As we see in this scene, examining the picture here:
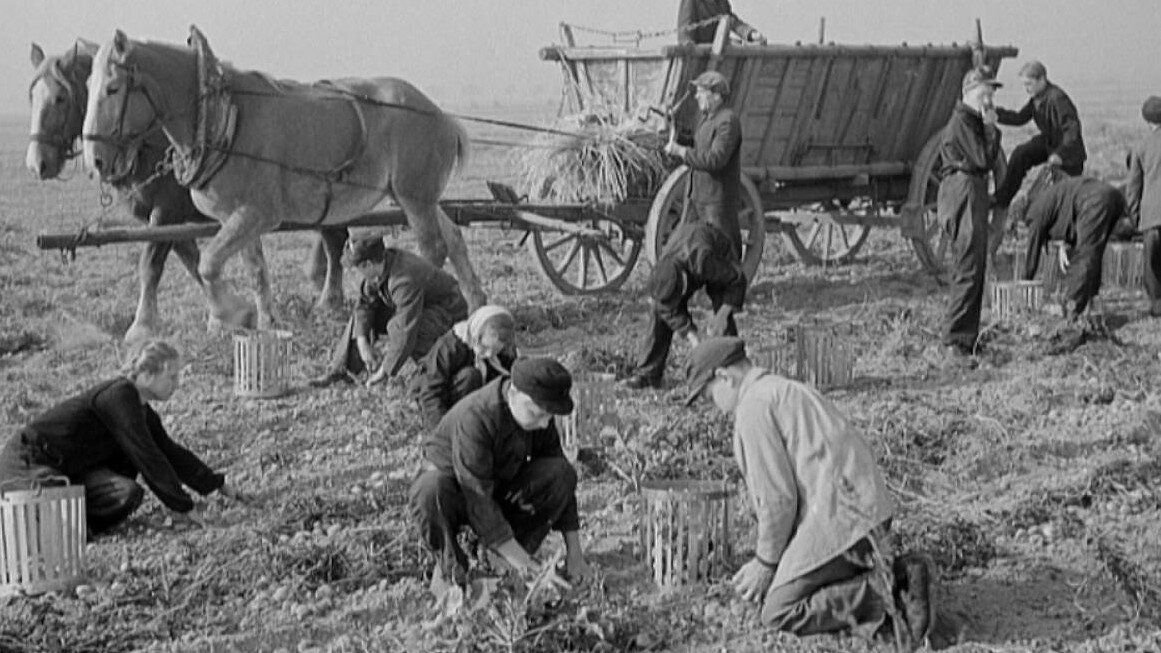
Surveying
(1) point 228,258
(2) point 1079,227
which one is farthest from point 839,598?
(2) point 1079,227

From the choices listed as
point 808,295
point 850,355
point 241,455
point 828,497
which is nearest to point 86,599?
point 241,455

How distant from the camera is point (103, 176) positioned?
9.12 m

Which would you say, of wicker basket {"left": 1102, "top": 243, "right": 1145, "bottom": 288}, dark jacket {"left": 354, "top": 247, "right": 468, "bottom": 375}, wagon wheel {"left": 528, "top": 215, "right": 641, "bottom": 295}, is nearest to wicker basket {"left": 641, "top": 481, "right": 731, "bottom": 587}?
dark jacket {"left": 354, "top": 247, "right": 468, "bottom": 375}

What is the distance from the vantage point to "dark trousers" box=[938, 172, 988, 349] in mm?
9281

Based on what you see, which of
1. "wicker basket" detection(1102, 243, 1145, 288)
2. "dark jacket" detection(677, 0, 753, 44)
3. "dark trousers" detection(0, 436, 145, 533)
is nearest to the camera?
"dark trousers" detection(0, 436, 145, 533)

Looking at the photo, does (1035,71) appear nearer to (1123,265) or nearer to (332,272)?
(1123,265)

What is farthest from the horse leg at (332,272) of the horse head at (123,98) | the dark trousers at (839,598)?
the dark trousers at (839,598)

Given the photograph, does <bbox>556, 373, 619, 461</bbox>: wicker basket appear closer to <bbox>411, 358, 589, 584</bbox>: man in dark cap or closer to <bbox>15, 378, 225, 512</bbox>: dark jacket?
<bbox>411, 358, 589, 584</bbox>: man in dark cap

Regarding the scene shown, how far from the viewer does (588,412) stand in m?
7.66

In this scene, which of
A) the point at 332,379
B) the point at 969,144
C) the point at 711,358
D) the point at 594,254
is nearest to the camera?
the point at 711,358

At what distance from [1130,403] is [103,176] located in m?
6.12

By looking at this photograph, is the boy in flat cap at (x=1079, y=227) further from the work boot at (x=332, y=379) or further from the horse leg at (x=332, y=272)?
the horse leg at (x=332, y=272)

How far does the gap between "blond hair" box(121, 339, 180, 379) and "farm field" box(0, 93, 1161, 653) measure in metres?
0.72

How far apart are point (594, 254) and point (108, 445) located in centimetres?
604
